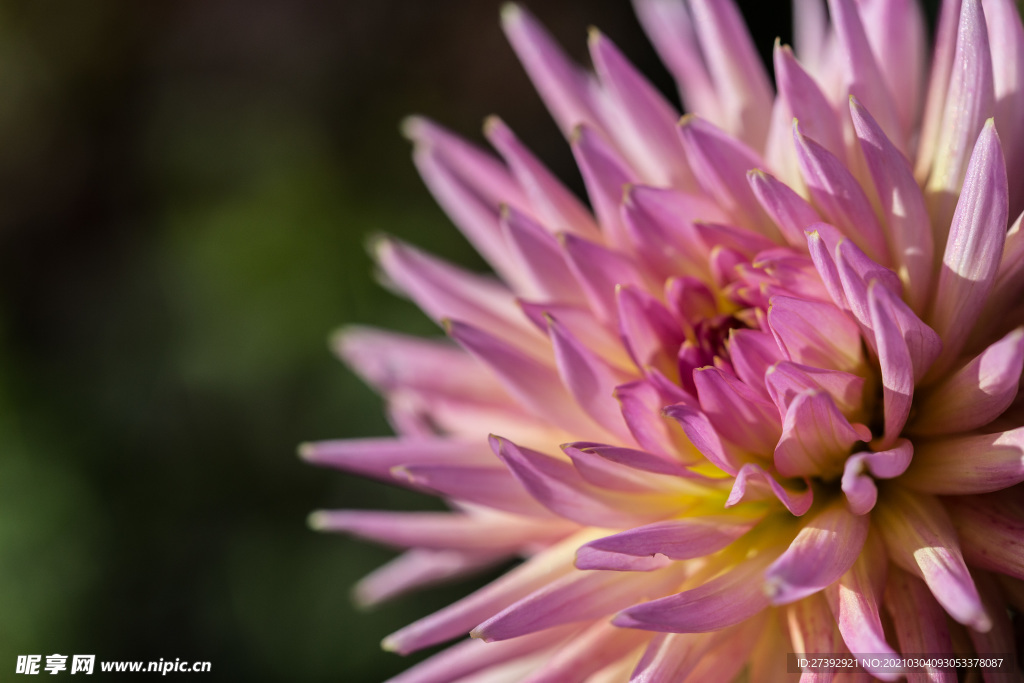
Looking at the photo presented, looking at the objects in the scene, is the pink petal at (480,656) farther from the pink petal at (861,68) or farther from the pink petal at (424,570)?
the pink petal at (861,68)

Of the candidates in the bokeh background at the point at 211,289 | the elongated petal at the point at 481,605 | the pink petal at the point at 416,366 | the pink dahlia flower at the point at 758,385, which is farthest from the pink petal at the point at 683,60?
the bokeh background at the point at 211,289

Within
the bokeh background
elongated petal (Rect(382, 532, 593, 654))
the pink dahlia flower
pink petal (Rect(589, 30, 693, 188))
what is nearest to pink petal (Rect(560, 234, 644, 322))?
the pink dahlia flower

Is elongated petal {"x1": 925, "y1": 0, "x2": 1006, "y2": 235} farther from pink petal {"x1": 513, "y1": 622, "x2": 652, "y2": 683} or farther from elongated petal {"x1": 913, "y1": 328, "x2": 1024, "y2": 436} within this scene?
pink petal {"x1": 513, "y1": 622, "x2": 652, "y2": 683}

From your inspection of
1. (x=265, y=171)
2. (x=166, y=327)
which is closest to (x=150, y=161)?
(x=265, y=171)

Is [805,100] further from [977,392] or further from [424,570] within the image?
[424,570]

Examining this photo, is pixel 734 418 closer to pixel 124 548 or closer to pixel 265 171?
pixel 124 548

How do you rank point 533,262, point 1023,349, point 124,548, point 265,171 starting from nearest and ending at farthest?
point 1023,349
point 533,262
point 124,548
point 265,171

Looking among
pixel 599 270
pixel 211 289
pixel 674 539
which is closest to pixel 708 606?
pixel 674 539
